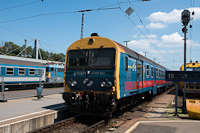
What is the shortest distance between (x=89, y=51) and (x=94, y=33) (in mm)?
1104

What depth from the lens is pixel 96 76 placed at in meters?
7.60

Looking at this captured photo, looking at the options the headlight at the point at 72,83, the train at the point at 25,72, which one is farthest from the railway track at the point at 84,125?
the train at the point at 25,72

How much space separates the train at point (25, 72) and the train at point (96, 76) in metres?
10.2

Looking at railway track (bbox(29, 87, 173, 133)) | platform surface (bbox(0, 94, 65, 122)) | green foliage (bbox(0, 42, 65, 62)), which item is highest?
green foliage (bbox(0, 42, 65, 62))

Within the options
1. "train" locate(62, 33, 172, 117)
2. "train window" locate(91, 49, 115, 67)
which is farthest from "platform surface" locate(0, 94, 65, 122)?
"train window" locate(91, 49, 115, 67)

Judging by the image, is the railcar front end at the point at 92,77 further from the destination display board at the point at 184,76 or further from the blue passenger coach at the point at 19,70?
the blue passenger coach at the point at 19,70

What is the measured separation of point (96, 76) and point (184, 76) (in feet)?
14.2

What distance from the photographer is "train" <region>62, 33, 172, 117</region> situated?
7285 mm

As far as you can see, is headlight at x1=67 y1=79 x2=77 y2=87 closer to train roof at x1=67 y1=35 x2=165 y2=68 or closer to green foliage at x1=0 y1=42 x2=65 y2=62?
train roof at x1=67 y1=35 x2=165 y2=68

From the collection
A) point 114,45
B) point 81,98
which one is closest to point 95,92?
point 81,98

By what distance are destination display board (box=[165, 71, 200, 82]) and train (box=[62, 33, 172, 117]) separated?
7.35ft

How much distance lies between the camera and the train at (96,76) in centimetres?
729

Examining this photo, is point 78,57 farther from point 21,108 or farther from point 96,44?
point 21,108

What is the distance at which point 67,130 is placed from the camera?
269 inches
